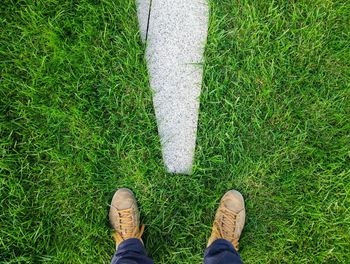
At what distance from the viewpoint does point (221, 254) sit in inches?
81.5

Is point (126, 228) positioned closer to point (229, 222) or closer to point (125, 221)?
point (125, 221)

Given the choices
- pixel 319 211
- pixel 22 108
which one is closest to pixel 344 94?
pixel 319 211

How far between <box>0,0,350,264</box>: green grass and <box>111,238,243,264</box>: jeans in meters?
0.14

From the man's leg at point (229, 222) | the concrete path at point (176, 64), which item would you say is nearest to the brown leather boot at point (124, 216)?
the concrete path at point (176, 64)

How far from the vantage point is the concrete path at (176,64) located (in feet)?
7.61

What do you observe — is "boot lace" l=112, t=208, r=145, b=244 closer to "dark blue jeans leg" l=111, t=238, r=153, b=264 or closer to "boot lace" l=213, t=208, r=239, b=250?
"dark blue jeans leg" l=111, t=238, r=153, b=264

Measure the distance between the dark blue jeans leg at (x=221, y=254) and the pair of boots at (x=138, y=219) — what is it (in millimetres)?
64

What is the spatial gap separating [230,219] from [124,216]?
0.70 m

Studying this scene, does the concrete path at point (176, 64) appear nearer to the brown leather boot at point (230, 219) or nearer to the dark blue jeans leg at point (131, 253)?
the brown leather boot at point (230, 219)

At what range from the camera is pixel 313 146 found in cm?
231

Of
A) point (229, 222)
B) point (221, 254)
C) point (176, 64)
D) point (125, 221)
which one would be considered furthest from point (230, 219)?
point (176, 64)

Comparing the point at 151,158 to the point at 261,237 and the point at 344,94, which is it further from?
the point at 344,94

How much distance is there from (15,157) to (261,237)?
171 centimetres

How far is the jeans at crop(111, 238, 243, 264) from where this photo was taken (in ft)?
6.72
